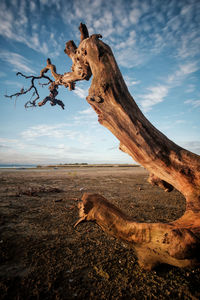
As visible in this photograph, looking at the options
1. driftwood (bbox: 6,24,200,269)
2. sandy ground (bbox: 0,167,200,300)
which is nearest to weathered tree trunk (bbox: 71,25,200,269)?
driftwood (bbox: 6,24,200,269)

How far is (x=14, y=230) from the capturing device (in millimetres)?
3201

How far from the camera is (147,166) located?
2.45 m

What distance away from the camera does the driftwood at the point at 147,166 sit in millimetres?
1773

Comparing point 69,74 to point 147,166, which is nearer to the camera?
point 147,166

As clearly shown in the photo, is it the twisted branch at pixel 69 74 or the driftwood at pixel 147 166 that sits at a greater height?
the twisted branch at pixel 69 74

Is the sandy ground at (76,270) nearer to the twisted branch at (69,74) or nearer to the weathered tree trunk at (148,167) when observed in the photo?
the weathered tree trunk at (148,167)

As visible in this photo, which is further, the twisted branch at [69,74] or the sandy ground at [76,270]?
the twisted branch at [69,74]

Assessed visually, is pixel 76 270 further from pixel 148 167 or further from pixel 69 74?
pixel 69 74

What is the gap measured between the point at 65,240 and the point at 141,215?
98.9 inches

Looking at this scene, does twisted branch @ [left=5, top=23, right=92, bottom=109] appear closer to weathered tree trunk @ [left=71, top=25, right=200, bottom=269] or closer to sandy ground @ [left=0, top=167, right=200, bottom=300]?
weathered tree trunk @ [left=71, top=25, right=200, bottom=269]

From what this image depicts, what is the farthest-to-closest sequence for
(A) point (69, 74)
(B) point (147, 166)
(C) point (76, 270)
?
(A) point (69, 74)
(B) point (147, 166)
(C) point (76, 270)

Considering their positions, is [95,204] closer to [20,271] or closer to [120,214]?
[120,214]

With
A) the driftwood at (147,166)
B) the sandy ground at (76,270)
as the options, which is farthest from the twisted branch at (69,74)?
the sandy ground at (76,270)

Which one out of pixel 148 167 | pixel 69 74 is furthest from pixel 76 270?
pixel 69 74
